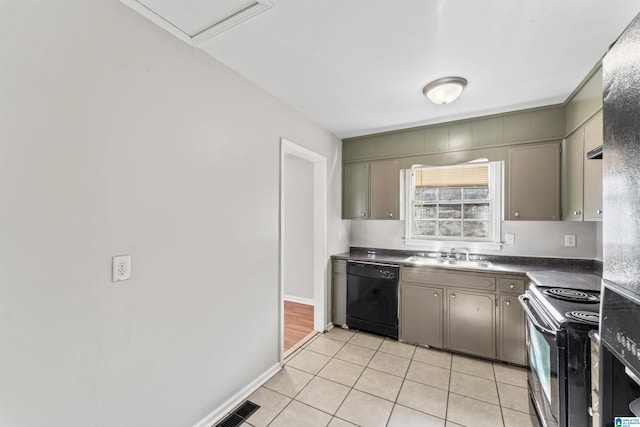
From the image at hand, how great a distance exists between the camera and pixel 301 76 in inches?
84.7

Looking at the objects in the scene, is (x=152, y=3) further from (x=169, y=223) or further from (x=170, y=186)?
(x=169, y=223)

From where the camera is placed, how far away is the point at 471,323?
9.06ft

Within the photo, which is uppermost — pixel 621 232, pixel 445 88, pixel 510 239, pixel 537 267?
pixel 445 88

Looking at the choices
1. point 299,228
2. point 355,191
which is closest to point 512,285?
point 355,191

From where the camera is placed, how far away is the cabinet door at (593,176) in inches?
79.8

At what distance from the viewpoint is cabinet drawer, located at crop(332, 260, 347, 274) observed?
3479 mm

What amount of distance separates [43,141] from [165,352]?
4.10ft

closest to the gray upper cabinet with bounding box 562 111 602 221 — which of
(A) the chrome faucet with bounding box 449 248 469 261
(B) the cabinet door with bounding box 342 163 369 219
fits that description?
(A) the chrome faucet with bounding box 449 248 469 261

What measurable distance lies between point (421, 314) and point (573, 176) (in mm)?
1932

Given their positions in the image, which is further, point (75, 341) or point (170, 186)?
point (170, 186)

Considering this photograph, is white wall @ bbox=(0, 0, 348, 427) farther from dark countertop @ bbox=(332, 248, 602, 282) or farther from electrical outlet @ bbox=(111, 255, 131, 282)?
dark countertop @ bbox=(332, 248, 602, 282)

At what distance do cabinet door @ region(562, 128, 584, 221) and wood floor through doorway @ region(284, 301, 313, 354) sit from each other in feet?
9.78

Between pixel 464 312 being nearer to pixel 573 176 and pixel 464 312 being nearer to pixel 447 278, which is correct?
pixel 447 278

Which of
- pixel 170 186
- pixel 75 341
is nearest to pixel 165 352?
pixel 75 341
